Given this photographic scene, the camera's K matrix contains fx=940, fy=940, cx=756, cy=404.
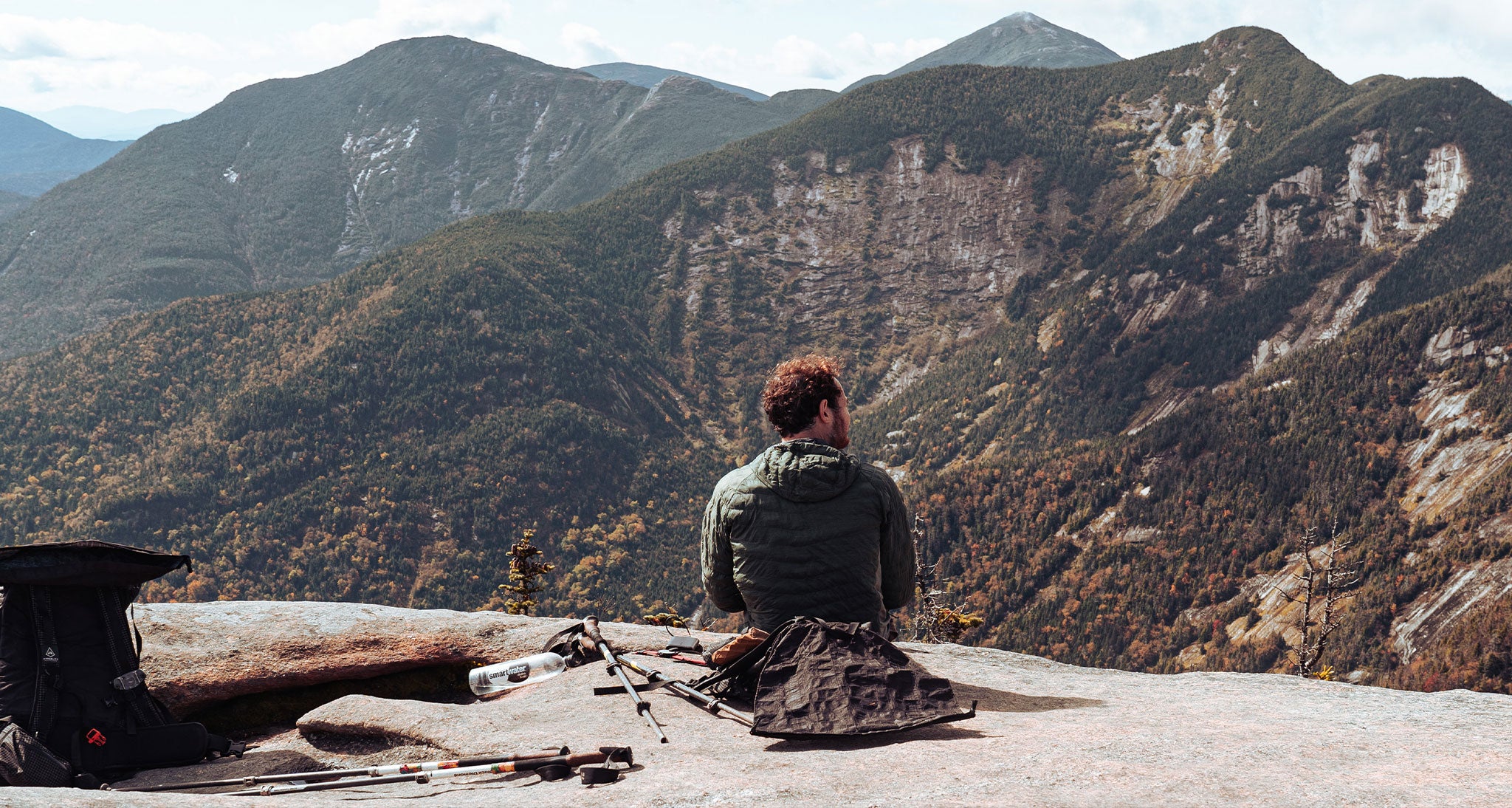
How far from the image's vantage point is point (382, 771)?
7.02 m

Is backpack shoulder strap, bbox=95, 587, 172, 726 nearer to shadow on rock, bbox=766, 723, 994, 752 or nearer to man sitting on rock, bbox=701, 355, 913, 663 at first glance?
man sitting on rock, bbox=701, 355, 913, 663

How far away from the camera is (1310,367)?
10025 centimetres

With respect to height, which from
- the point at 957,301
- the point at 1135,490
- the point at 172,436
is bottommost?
the point at 1135,490

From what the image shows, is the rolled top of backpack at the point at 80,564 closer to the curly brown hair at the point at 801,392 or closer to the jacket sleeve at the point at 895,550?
the curly brown hair at the point at 801,392

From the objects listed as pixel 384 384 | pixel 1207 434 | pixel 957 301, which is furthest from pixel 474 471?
pixel 1207 434

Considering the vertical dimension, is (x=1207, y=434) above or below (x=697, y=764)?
below

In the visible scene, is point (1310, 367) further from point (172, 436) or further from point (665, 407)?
point (172, 436)

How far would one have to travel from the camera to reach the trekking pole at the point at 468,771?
653cm

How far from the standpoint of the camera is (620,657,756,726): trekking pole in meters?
7.74

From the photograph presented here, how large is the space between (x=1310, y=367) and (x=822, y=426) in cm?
10940

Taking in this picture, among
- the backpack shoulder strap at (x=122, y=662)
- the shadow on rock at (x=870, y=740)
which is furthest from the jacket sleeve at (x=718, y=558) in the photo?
the backpack shoulder strap at (x=122, y=662)

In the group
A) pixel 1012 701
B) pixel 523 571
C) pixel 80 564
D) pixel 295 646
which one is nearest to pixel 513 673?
pixel 295 646

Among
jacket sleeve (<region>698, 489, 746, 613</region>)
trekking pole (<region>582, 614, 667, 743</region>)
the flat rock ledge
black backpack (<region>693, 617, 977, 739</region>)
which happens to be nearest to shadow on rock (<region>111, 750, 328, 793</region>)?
the flat rock ledge

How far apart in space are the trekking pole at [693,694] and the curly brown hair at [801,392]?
2390 mm
